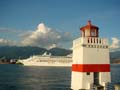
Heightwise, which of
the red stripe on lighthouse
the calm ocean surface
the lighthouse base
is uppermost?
the red stripe on lighthouse

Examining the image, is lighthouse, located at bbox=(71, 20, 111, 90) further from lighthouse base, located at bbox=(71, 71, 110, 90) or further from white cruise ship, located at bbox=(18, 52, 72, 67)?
white cruise ship, located at bbox=(18, 52, 72, 67)

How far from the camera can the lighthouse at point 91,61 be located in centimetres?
1498

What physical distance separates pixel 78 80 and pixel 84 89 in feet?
2.34

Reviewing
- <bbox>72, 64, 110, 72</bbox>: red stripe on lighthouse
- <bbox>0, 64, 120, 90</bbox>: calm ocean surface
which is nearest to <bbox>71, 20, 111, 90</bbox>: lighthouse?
<bbox>72, 64, 110, 72</bbox>: red stripe on lighthouse

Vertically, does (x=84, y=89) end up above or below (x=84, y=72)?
below

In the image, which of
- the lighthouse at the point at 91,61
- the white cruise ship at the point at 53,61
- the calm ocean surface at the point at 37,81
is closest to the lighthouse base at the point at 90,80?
the lighthouse at the point at 91,61

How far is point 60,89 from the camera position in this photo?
37.1 m

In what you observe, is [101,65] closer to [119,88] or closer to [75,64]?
[75,64]

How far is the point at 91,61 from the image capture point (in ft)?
49.7

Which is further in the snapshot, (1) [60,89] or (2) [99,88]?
(1) [60,89]

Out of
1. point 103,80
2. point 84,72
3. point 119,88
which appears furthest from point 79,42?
point 119,88

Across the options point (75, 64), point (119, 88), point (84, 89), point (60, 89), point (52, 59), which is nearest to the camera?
point (119, 88)

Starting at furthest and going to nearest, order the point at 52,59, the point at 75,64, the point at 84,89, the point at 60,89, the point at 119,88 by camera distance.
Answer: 1. the point at 52,59
2. the point at 60,89
3. the point at 75,64
4. the point at 84,89
5. the point at 119,88

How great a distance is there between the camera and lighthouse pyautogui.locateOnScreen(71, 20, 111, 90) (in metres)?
15.0
